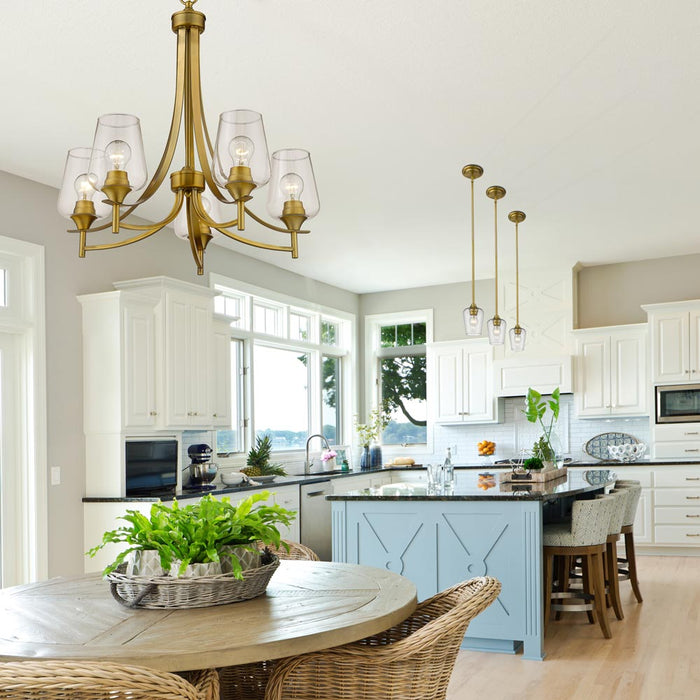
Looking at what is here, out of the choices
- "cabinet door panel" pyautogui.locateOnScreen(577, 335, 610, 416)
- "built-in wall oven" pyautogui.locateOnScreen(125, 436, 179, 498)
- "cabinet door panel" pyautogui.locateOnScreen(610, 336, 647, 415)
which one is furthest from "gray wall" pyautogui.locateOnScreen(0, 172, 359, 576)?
"cabinet door panel" pyautogui.locateOnScreen(610, 336, 647, 415)

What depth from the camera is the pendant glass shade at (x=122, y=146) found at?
2.26 metres

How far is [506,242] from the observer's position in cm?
720

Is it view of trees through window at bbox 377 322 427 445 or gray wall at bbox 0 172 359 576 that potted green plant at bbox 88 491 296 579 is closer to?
gray wall at bbox 0 172 359 576

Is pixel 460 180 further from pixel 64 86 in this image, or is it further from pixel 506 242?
pixel 64 86

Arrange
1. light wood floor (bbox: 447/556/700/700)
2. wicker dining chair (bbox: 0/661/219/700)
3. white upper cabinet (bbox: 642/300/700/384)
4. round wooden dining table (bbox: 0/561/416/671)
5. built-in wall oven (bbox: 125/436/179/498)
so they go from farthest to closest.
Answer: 1. white upper cabinet (bbox: 642/300/700/384)
2. built-in wall oven (bbox: 125/436/179/498)
3. light wood floor (bbox: 447/556/700/700)
4. round wooden dining table (bbox: 0/561/416/671)
5. wicker dining chair (bbox: 0/661/219/700)

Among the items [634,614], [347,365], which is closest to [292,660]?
[634,614]

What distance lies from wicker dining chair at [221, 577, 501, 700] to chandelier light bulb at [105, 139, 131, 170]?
1.38m

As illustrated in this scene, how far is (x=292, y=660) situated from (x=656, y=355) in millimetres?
6478

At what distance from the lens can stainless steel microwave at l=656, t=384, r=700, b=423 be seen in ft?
24.6

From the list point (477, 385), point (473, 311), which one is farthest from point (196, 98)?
point (477, 385)

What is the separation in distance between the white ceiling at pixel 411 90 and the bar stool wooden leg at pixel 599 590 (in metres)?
2.39

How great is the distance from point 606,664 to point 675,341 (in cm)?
424

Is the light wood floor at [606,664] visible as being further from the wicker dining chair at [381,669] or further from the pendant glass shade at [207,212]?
the pendant glass shade at [207,212]

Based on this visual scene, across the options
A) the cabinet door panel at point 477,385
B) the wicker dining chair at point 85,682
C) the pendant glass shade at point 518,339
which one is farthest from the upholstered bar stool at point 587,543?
the cabinet door panel at point 477,385
